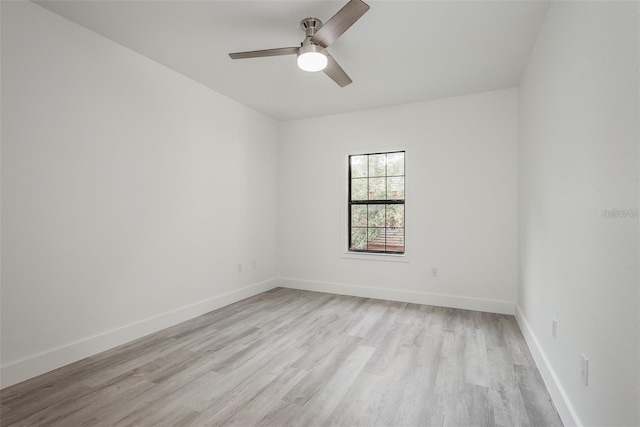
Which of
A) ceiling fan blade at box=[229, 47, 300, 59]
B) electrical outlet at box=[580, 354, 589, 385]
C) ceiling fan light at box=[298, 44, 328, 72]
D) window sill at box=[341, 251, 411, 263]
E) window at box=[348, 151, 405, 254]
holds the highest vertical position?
ceiling fan blade at box=[229, 47, 300, 59]

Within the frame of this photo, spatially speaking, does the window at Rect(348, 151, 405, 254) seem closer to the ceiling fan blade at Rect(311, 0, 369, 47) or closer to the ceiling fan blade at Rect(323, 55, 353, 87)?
the ceiling fan blade at Rect(323, 55, 353, 87)

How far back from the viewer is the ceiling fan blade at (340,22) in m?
1.89

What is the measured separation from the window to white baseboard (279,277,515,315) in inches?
22.2

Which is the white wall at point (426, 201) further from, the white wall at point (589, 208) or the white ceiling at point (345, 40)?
the white wall at point (589, 208)

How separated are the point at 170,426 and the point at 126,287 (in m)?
1.59

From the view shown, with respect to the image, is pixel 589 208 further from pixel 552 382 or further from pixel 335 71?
pixel 335 71

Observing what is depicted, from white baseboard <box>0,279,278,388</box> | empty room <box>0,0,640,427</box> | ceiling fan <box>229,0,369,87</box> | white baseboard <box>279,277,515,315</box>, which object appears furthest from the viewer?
white baseboard <box>279,277,515,315</box>

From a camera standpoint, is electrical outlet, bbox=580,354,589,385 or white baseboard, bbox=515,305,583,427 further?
white baseboard, bbox=515,305,583,427

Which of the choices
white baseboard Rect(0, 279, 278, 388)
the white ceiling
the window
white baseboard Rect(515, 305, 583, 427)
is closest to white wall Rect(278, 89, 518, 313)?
the window

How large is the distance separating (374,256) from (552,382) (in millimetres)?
2646

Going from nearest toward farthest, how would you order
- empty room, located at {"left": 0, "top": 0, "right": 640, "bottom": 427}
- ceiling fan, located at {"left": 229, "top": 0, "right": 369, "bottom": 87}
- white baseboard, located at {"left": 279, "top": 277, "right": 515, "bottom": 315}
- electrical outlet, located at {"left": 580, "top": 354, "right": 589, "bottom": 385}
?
electrical outlet, located at {"left": 580, "top": 354, "right": 589, "bottom": 385}
empty room, located at {"left": 0, "top": 0, "right": 640, "bottom": 427}
ceiling fan, located at {"left": 229, "top": 0, "right": 369, "bottom": 87}
white baseboard, located at {"left": 279, "top": 277, "right": 515, "bottom": 315}

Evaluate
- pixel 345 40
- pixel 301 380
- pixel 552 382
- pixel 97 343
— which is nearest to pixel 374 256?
pixel 301 380

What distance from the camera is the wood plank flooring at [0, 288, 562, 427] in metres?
1.87

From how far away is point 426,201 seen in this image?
425 centimetres
